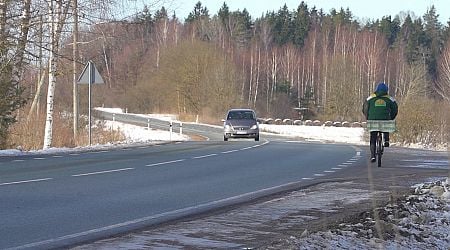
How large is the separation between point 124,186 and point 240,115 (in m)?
25.5

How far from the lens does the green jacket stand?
16906mm

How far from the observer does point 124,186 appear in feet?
44.3

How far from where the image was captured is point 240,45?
115 meters

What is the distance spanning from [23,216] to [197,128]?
56124mm

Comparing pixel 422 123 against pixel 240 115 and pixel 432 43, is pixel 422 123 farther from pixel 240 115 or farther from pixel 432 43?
pixel 432 43

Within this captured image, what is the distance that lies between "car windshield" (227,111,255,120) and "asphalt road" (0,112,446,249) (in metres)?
15.2

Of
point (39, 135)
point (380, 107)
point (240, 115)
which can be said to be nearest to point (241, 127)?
point (240, 115)

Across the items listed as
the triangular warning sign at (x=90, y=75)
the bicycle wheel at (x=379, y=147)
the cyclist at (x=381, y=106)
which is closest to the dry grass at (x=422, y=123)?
the triangular warning sign at (x=90, y=75)

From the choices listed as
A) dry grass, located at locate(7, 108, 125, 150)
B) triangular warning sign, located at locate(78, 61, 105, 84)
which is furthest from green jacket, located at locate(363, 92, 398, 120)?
dry grass, located at locate(7, 108, 125, 150)

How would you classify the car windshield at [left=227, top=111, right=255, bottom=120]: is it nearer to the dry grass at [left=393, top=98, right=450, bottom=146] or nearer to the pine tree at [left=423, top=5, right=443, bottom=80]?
the dry grass at [left=393, top=98, right=450, bottom=146]

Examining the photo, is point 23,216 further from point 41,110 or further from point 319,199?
point 41,110

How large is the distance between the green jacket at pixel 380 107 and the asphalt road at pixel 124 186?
1.47 m

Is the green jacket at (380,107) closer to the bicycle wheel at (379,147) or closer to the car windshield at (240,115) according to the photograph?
the bicycle wheel at (379,147)

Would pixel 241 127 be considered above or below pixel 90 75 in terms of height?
below
